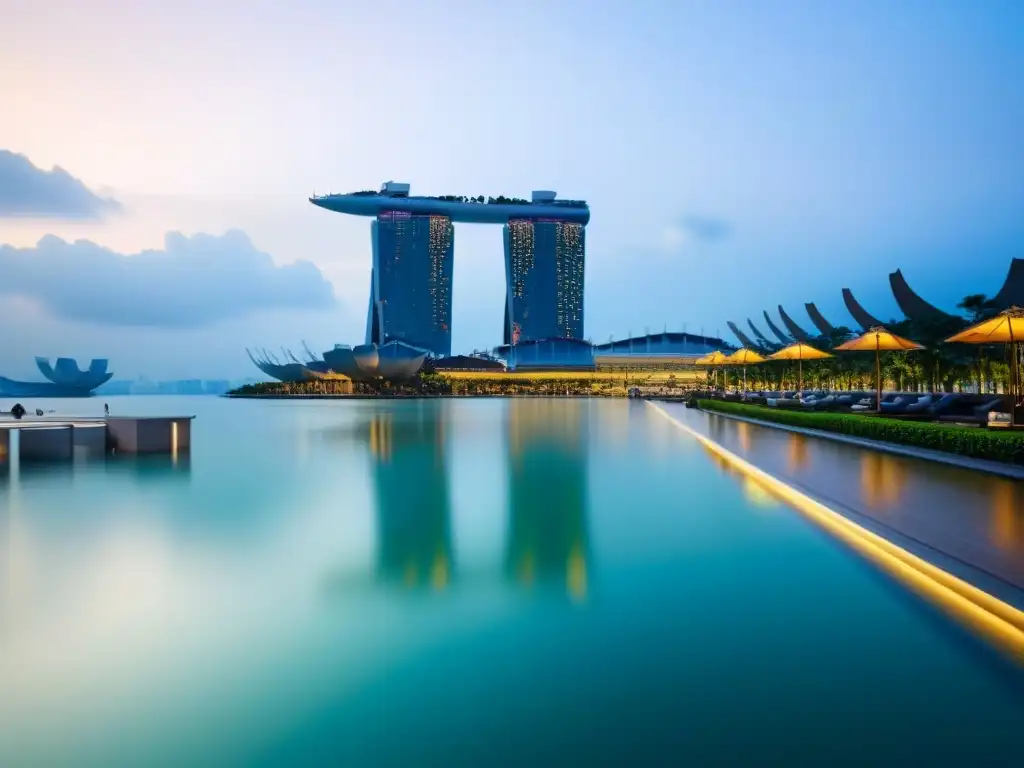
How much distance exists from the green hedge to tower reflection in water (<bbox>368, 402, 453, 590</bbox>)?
19.1 ft

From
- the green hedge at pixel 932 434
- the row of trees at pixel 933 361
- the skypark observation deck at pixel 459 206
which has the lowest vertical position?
the green hedge at pixel 932 434

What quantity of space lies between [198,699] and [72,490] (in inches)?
251

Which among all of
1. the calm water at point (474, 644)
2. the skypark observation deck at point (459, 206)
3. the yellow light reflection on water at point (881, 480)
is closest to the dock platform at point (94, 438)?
the calm water at point (474, 644)

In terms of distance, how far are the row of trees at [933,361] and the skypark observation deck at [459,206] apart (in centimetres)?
6999

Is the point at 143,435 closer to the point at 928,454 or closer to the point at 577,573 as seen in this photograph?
the point at 577,573

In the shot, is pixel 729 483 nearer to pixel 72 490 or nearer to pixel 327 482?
pixel 327 482

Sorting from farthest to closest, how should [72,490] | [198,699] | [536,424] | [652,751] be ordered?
1. [536,424]
2. [72,490]
3. [198,699]
4. [652,751]

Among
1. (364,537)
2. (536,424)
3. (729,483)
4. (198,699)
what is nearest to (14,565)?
(364,537)

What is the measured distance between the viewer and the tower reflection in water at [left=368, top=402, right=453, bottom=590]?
4.49 m

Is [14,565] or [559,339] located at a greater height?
[559,339]

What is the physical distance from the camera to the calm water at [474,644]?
2361mm

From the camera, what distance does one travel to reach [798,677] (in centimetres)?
279

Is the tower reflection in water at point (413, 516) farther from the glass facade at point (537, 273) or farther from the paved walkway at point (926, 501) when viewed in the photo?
the glass facade at point (537, 273)

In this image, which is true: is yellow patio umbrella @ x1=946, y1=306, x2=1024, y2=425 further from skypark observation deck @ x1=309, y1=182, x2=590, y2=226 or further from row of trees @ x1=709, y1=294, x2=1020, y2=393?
skypark observation deck @ x1=309, y1=182, x2=590, y2=226
